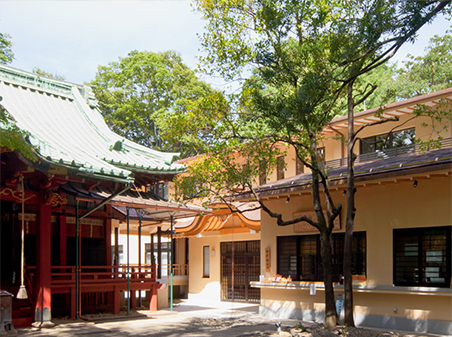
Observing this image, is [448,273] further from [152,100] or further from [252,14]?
[152,100]

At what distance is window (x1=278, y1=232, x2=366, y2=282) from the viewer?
1520 cm

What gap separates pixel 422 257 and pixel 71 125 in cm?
1125

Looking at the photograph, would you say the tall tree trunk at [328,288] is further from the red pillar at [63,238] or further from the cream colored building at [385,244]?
the red pillar at [63,238]

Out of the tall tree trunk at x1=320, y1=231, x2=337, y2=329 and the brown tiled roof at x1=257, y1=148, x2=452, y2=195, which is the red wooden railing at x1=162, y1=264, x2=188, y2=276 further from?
the tall tree trunk at x1=320, y1=231, x2=337, y2=329

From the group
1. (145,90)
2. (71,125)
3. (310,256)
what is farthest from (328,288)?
(145,90)

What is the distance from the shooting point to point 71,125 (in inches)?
661

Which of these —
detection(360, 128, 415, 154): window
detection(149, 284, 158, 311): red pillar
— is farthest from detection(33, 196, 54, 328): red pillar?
detection(360, 128, 415, 154): window

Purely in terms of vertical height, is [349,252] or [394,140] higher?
[394,140]

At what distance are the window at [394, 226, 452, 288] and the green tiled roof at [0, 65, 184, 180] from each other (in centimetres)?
697

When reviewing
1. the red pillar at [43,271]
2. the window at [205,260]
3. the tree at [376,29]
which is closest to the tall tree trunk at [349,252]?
the tree at [376,29]

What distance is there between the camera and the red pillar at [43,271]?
1344 centimetres

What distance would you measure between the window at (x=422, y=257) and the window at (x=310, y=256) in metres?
1.18

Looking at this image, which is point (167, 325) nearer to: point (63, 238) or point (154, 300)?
point (154, 300)

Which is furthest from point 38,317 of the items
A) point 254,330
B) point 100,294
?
point 254,330
